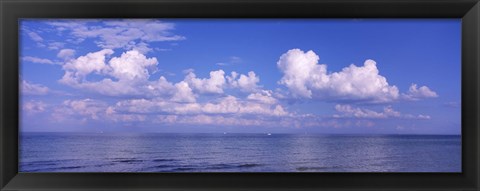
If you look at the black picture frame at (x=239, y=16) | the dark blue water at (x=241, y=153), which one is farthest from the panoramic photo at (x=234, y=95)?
the black picture frame at (x=239, y=16)

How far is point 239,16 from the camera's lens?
1.23 m

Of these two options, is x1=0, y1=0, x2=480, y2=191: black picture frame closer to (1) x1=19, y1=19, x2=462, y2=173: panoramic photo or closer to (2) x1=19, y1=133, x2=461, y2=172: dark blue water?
(1) x1=19, y1=19, x2=462, y2=173: panoramic photo

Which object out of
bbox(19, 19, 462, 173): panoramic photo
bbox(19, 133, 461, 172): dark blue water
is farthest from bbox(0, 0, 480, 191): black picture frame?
bbox(19, 133, 461, 172): dark blue water

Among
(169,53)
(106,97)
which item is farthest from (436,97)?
(106,97)

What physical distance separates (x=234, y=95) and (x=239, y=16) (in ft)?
21.4

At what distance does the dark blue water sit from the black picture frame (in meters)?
7.13

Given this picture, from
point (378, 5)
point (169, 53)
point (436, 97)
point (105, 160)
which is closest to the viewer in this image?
point (378, 5)

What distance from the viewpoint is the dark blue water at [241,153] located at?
8625 millimetres

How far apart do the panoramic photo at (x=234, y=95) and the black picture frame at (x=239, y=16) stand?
434cm

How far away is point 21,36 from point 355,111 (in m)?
6.64

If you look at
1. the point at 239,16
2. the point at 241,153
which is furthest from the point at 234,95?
the point at 239,16

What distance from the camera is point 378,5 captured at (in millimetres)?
1214

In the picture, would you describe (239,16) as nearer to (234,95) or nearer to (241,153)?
(234,95)

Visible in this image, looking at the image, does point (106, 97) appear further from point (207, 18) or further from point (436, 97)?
point (207, 18)
